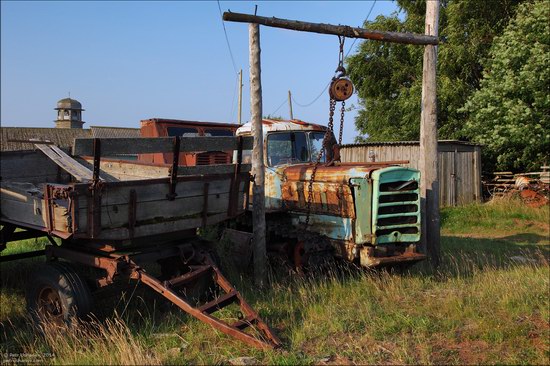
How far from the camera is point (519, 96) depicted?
1689cm

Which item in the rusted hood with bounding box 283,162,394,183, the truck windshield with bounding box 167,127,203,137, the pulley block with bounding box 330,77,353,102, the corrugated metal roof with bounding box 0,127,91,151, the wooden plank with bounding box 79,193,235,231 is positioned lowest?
the wooden plank with bounding box 79,193,235,231

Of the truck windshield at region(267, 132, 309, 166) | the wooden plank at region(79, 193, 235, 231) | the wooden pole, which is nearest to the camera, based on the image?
the wooden plank at region(79, 193, 235, 231)

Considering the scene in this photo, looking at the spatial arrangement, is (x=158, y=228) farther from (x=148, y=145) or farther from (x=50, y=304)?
(x=50, y=304)

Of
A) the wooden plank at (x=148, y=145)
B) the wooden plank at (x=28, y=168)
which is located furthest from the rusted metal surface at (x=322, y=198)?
the wooden plank at (x=28, y=168)

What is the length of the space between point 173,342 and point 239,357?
0.81m

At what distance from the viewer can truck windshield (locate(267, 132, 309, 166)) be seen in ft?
27.5

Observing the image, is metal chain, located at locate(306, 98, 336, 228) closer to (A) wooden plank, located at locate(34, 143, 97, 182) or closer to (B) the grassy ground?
(B) the grassy ground

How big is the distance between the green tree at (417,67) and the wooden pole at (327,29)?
11.1 m

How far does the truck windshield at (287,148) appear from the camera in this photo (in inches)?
329

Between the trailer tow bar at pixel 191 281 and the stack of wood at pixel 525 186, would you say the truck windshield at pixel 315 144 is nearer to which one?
the trailer tow bar at pixel 191 281

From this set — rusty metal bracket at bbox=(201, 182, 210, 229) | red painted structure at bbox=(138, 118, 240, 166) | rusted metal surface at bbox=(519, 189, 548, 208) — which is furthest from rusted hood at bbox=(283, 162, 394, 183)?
rusted metal surface at bbox=(519, 189, 548, 208)

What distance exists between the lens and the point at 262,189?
7012 mm

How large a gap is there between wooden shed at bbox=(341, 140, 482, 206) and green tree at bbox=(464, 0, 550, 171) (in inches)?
31.5

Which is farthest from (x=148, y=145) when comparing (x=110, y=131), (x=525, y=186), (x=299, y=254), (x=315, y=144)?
(x=110, y=131)
